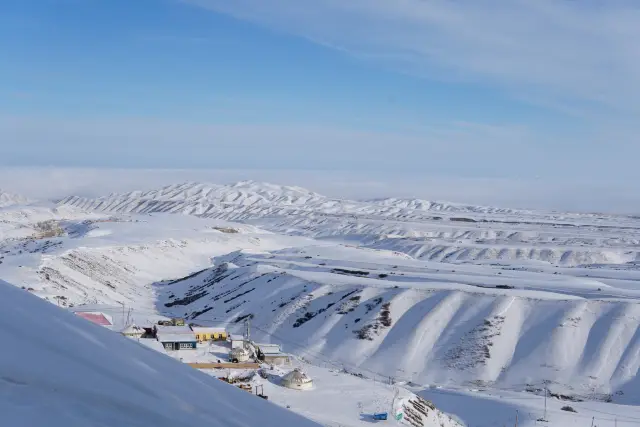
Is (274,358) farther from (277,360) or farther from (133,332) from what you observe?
(133,332)

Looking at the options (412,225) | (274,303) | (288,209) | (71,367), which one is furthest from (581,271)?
(288,209)

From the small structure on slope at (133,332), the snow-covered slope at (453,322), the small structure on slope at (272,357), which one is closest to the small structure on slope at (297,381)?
the small structure on slope at (272,357)

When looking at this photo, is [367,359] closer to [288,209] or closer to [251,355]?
[251,355]

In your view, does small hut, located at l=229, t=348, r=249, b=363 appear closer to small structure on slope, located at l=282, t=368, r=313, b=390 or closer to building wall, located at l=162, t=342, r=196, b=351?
building wall, located at l=162, t=342, r=196, b=351

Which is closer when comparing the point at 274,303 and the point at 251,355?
the point at 251,355

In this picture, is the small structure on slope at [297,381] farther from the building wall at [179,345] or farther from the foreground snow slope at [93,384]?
the foreground snow slope at [93,384]

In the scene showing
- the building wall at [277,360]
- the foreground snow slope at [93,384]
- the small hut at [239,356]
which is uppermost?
the foreground snow slope at [93,384]
